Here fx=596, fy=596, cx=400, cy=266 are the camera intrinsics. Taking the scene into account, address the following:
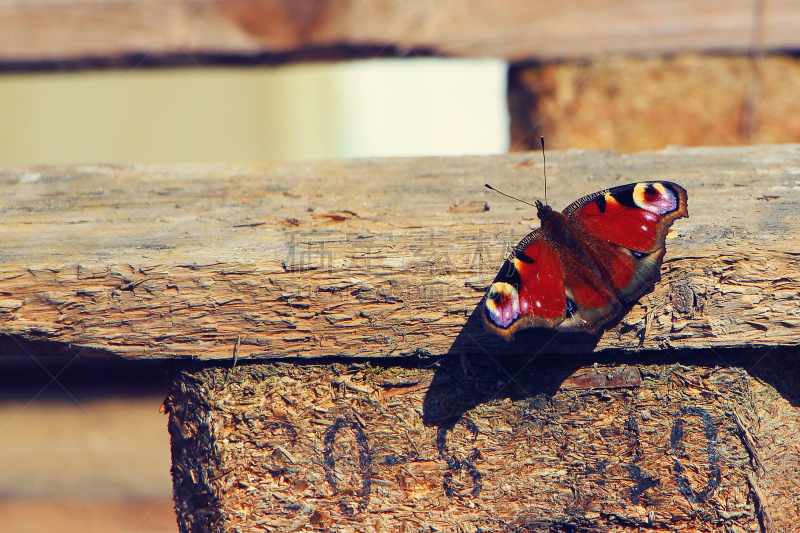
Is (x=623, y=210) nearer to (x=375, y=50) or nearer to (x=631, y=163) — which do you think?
(x=631, y=163)

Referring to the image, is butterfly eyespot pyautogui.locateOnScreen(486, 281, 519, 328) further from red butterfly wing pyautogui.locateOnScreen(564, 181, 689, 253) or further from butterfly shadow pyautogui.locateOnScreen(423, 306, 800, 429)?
red butterfly wing pyautogui.locateOnScreen(564, 181, 689, 253)

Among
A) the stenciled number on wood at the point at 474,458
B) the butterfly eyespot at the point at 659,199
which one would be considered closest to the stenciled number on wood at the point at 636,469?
the stenciled number on wood at the point at 474,458

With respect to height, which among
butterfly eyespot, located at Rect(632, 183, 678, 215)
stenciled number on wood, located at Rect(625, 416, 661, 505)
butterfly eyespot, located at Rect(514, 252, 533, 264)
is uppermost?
butterfly eyespot, located at Rect(632, 183, 678, 215)

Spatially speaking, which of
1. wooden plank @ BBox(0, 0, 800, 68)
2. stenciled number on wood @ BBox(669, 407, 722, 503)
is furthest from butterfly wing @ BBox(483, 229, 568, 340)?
wooden plank @ BBox(0, 0, 800, 68)

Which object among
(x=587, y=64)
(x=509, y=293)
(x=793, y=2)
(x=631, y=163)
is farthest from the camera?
(x=587, y=64)

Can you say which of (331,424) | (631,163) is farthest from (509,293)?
(631,163)

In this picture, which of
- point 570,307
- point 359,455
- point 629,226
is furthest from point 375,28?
point 359,455
